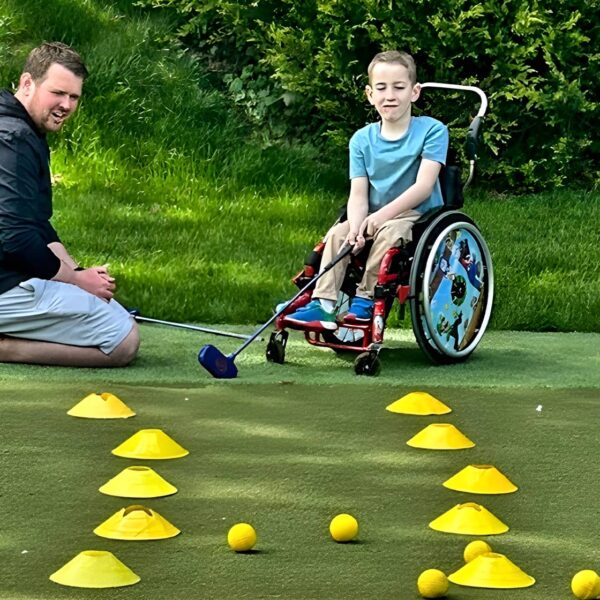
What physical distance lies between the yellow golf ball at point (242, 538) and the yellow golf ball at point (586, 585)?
0.80m

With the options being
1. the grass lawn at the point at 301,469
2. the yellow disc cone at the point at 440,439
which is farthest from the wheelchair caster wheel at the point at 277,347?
the yellow disc cone at the point at 440,439

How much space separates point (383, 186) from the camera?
677 cm

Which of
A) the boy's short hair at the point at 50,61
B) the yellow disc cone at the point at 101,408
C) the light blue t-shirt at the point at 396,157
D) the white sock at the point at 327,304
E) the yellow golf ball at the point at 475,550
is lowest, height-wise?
the yellow disc cone at the point at 101,408

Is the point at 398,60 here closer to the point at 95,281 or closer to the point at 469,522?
the point at 95,281

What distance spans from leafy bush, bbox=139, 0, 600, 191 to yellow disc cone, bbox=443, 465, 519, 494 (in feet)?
20.3

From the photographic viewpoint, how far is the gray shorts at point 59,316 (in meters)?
6.35

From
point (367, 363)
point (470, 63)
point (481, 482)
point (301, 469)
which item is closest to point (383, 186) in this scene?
point (367, 363)

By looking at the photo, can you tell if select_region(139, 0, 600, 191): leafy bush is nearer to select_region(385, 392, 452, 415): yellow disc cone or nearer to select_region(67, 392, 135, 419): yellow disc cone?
select_region(385, 392, 452, 415): yellow disc cone

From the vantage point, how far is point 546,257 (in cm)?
923

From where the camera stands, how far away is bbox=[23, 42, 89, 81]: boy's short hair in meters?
6.28

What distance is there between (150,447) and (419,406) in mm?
1205

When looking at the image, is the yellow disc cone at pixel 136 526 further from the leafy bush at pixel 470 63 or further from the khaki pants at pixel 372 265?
the leafy bush at pixel 470 63

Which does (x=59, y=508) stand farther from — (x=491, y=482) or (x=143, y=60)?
(x=143, y=60)

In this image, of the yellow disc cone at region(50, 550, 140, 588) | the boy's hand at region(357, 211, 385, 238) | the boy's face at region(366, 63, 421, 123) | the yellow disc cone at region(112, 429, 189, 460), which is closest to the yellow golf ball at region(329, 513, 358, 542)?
the yellow disc cone at region(50, 550, 140, 588)
